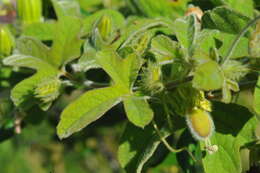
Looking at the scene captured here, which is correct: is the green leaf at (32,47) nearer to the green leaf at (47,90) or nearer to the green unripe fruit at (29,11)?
the green leaf at (47,90)

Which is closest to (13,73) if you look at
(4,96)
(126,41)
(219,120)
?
(4,96)

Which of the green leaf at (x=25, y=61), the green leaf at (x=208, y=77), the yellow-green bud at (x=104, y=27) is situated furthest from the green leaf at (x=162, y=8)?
the green leaf at (x=208, y=77)

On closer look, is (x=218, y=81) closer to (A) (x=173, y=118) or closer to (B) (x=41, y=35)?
(A) (x=173, y=118)

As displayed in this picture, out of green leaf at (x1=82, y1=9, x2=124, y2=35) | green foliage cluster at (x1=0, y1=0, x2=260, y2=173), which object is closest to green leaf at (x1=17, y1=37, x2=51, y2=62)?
green foliage cluster at (x1=0, y1=0, x2=260, y2=173)

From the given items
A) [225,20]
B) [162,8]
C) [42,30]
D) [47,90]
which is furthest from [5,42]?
[225,20]

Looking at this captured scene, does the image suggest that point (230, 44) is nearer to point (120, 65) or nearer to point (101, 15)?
point (120, 65)

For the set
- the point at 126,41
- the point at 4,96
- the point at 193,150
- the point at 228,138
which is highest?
the point at 126,41
